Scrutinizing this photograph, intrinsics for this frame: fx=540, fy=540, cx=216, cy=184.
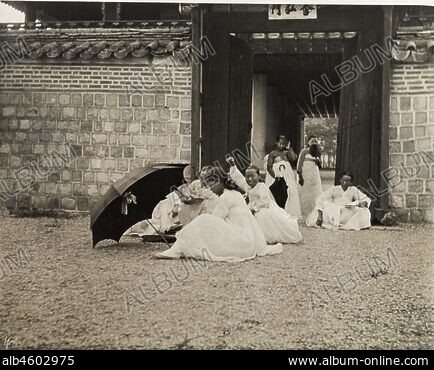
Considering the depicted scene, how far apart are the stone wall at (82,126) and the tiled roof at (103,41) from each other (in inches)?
5.1

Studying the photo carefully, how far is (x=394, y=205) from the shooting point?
621 cm

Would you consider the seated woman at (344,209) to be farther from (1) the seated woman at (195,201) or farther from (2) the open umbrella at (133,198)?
(2) the open umbrella at (133,198)

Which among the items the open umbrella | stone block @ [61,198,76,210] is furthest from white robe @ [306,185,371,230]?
stone block @ [61,198,76,210]

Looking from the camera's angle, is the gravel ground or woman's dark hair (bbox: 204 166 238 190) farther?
woman's dark hair (bbox: 204 166 238 190)

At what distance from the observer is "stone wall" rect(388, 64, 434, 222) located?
6.06 meters

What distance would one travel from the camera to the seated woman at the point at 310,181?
23.4 feet

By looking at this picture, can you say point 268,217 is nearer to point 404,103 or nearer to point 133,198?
point 133,198

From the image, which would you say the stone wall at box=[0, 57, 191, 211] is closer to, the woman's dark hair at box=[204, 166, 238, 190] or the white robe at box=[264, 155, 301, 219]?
the white robe at box=[264, 155, 301, 219]

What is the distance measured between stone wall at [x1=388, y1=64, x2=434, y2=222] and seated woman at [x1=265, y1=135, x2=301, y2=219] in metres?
1.22

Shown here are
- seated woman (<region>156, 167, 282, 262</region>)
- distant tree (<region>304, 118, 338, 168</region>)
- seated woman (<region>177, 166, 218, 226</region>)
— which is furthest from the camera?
distant tree (<region>304, 118, 338, 168</region>)
